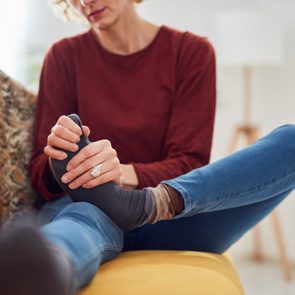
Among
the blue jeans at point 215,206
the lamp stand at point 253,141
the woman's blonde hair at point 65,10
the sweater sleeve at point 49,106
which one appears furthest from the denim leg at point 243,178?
the lamp stand at point 253,141

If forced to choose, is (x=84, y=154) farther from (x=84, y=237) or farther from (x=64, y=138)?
(x=84, y=237)

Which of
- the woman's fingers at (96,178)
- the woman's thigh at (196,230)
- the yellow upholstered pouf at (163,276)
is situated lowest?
the woman's thigh at (196,230)

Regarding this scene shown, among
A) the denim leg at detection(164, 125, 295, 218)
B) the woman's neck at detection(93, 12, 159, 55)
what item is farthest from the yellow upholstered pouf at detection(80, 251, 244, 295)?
the woman's neck at detection(93, 12, 159, 55)

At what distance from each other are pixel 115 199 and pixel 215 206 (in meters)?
0.23

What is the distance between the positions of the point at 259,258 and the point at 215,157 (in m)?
0.57

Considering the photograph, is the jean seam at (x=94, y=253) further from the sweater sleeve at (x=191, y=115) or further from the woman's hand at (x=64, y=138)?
the sweater sleeve at (x=191, y=115)

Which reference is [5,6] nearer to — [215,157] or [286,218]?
[215,157]

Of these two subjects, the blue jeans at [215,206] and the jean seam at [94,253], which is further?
the blue jeans at [215,206]

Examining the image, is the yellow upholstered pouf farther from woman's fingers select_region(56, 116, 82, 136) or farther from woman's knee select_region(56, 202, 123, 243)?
woman's fingers select_region(56, 116, 82, 136)

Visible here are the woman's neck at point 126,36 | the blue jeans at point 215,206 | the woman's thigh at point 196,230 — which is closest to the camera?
the blue jeans at point 215,206

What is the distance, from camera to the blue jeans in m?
1.03

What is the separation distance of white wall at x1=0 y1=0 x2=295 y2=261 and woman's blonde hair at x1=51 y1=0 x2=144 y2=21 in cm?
133

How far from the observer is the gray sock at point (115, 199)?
3.51 feet

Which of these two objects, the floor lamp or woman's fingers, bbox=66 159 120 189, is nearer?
woman's fingers, bbox=66 159 120 189
